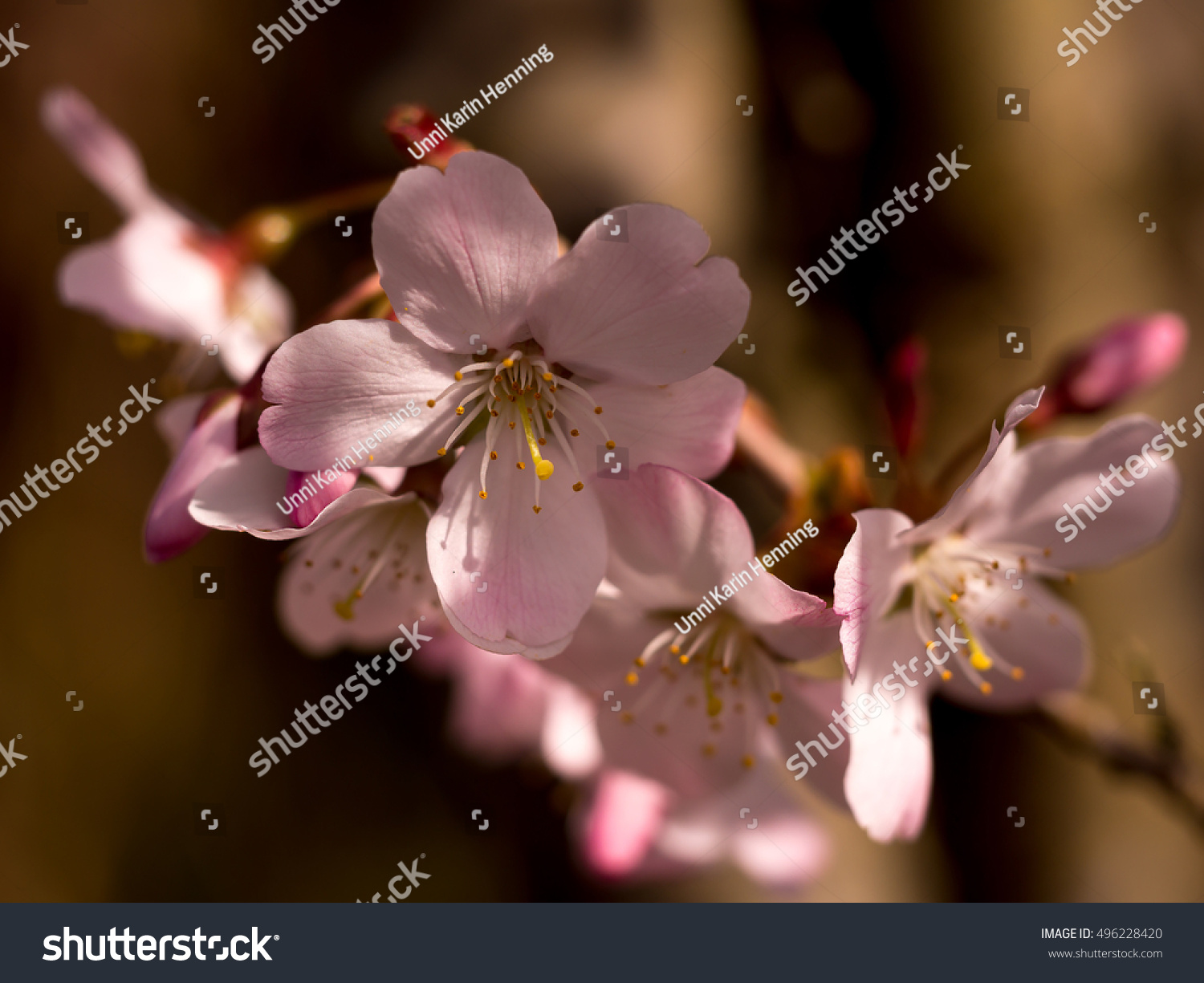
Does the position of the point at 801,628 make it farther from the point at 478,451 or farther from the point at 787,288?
the point at 787,288

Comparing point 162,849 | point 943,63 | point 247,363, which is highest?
point 247,363

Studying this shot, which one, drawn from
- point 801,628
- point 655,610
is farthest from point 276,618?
point 801,628

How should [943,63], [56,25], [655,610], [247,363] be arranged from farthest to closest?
1. [56,25]
2. [943,63]
3. [247,363]
4. [655,610]

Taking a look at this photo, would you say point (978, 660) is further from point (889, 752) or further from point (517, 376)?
point (517, 376)

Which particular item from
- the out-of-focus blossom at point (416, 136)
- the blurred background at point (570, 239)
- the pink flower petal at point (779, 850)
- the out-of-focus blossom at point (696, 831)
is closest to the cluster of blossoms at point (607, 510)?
the out-of-focus blossom at point (416, 136)

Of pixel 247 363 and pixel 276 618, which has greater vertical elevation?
pixel 247 363

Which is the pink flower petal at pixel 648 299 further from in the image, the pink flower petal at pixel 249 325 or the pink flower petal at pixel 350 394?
the pink flower petal at pixel 249 325
